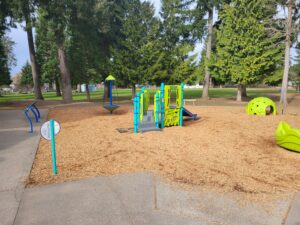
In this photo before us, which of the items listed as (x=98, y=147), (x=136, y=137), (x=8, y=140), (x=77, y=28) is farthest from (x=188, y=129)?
(x=77, y=28)

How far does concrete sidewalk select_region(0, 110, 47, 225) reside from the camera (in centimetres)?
372

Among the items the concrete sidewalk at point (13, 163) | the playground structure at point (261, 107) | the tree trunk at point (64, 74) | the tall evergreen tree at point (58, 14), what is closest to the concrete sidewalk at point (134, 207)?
the concrete sidewalk at point (13, 163)

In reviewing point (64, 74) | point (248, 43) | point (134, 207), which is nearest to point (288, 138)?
point (134, 207)

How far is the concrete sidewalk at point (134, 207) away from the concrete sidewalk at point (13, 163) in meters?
0.18

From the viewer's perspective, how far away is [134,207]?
12.2 feet

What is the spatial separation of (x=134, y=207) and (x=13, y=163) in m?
3.57

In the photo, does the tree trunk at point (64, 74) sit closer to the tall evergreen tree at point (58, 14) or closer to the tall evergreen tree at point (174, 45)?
the tall evergreen tree at point (58, 14)

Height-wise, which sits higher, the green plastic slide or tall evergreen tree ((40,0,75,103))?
tall evergreen tree ((40,0,75,103))

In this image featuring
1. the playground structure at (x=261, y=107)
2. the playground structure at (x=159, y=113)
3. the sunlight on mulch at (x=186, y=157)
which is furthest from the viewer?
the playground structure at (x=261, y=107)

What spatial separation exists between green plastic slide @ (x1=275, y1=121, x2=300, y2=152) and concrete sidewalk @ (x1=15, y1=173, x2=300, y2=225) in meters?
3.26

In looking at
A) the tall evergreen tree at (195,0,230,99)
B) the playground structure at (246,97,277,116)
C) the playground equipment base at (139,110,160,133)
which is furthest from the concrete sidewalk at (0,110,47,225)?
the tall evergreen tree at (195,0,230,99)

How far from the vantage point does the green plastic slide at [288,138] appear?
664 cm

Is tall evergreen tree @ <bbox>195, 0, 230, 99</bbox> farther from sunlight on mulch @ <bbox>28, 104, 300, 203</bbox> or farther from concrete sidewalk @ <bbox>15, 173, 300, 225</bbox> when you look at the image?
concrete sidewalk @ <bbox>15, 173, 300, 225</bbox>

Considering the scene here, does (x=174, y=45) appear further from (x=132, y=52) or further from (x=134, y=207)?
(x=134, y=207)
